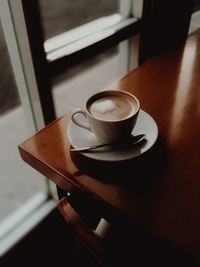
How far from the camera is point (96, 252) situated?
57 cm

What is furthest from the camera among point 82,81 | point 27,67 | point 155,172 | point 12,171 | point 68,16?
point 68,16

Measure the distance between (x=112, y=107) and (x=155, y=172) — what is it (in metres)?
0.18

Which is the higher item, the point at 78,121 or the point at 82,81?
the point at 78,121

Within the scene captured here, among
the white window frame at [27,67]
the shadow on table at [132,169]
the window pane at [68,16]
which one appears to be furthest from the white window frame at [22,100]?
the window pane at [68,16]

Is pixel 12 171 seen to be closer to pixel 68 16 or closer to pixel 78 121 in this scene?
pixel 78 121

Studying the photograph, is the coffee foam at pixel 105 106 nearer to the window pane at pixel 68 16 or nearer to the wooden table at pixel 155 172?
the wooden table at pixel 155 172

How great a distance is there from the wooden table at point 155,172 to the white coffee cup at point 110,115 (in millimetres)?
70

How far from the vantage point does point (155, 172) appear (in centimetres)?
61

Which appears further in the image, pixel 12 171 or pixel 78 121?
pixel 12 171

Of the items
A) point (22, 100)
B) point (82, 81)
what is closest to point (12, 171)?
point (22, 100)

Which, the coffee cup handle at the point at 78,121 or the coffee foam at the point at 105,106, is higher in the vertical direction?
the coffee foam at the point at 105,106

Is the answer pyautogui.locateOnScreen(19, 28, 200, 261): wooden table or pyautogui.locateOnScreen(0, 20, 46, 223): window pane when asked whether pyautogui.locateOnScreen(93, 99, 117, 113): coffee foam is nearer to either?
pyautogui.locateOnScreen(19, 28, 200, 261): wooden table

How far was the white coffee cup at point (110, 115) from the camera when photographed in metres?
0.59

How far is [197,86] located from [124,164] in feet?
1.45
